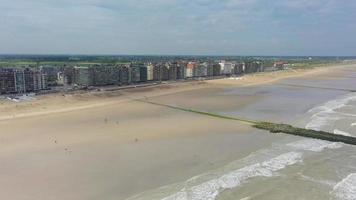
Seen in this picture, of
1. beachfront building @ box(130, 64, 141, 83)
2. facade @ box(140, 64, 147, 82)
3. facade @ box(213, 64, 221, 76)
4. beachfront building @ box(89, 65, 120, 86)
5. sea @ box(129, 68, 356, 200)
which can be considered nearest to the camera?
sea @ box(129, 68, 356, 200)

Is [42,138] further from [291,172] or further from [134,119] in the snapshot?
[291,172]

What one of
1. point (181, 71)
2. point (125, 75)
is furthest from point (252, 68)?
point (125, 75)

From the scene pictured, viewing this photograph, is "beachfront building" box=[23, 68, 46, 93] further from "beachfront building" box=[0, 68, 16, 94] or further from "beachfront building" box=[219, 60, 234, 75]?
"beachfront building" box=[219, 60, 234, 75]

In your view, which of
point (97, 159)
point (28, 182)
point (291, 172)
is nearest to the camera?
point (28, 182)

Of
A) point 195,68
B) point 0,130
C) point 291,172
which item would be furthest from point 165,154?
point 195,68

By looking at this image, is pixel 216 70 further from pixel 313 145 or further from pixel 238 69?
pixel 313 145

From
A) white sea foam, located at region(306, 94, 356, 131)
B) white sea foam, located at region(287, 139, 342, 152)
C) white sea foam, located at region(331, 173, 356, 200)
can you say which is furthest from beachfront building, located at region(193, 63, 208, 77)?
white sea foam, located at region(331, 173, 356, 200)

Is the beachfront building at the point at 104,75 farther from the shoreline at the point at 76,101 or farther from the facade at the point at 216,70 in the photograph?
the facade at the point at 216,70

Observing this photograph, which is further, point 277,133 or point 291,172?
point 277,133
